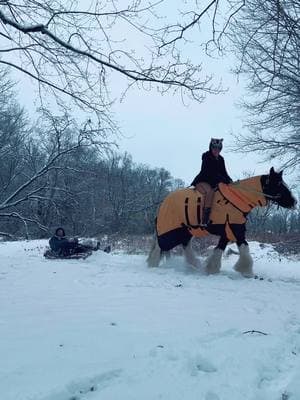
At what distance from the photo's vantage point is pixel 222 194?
7797 millimetres

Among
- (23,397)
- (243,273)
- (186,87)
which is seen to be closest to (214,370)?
(23,397)

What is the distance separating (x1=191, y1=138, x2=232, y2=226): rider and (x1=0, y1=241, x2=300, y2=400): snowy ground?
1.81 m

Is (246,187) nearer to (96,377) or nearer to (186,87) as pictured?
(186,87)

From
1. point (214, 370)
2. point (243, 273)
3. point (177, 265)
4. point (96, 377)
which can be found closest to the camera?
point (96, 377)

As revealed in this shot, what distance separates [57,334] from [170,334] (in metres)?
0.97

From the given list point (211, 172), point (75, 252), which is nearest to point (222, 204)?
point (211, 172)

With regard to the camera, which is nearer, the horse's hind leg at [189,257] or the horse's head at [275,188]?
the horse's head at [275,188]

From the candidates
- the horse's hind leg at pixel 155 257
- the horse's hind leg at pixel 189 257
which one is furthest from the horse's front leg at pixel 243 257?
the horse's hind leg at pixel 155 257

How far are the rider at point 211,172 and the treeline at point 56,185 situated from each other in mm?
2364

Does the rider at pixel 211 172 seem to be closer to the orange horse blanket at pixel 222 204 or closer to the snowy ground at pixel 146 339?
the orange horse blanket at pixel 222 204

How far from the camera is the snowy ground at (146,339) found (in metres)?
2.97

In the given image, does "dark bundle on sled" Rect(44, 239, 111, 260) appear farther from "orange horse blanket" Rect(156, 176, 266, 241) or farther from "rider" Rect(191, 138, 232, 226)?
"rider" Rect(191, 138, 232, 226)

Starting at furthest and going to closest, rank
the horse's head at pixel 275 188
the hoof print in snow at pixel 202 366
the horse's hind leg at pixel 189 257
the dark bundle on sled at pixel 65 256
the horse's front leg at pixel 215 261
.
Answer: the dark bundle on sled at pixel 65 256
the horse's hind leg at pixel 189 257
the horse's front leg at pixel 215 261
the horse's head at pixel 275 188
the hoof print in snow at pixel 202 366

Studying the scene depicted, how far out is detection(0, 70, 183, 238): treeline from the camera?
13609 mm
